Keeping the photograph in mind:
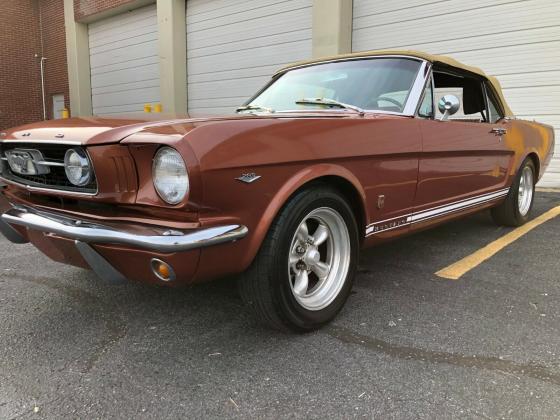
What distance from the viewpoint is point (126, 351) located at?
7.91 ft

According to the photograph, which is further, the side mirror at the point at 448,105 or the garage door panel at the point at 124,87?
the garage door panel at the point at 124,87

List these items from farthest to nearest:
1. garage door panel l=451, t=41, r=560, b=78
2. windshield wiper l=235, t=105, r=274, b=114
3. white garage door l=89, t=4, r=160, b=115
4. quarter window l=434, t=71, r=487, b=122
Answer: white garage door l=89, t=4, r=160, b=115, garage door panel l=451, t=41, r=560, b=78, quarter window l=434, t=71, r=487, b=122, windshield wiper l=235, t=105, r=274, b=114

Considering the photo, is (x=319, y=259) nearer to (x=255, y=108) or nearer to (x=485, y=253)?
(x=255, y=108)

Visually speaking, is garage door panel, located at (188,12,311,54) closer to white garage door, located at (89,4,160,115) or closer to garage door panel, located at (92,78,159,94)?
white garage door, located at (89,4,160,115)

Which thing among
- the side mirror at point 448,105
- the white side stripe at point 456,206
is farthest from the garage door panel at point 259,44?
the side mirror at point 448,105

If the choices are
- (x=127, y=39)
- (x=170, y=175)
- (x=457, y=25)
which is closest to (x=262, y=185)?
(x=170, y=175)

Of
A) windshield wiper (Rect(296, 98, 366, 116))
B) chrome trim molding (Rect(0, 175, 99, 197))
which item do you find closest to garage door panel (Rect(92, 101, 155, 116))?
windshield wiper (Rect(296, 98, 366, 116))

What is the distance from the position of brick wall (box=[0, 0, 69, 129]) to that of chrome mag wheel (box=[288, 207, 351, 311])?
54.0ft

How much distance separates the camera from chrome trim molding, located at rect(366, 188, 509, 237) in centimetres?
297

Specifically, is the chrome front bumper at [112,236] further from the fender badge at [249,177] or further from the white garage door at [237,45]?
the white garage door at [237,45]

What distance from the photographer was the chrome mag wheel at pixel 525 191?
5.09m

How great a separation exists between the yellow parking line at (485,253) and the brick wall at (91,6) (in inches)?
481

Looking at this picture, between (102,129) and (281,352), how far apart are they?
1.35 meters

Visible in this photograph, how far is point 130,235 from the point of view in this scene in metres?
2.03
